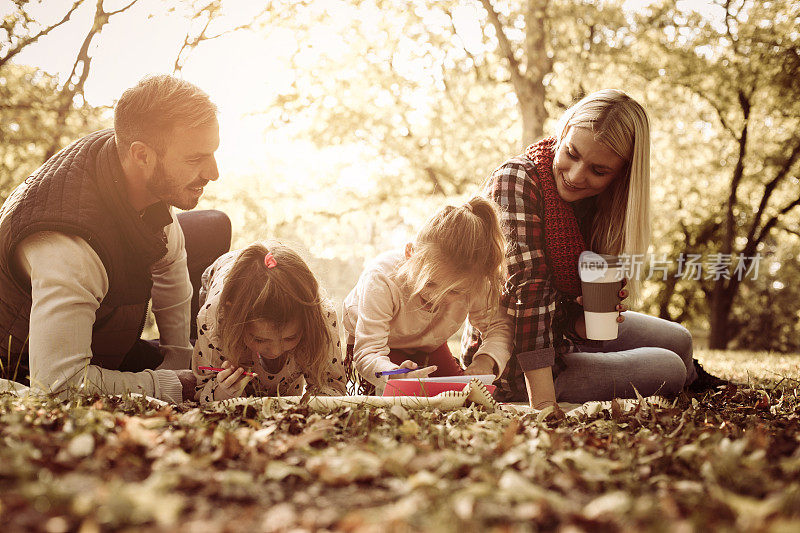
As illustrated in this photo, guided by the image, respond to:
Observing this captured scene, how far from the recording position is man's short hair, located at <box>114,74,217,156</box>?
276cm

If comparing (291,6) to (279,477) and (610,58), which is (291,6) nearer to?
(610,58)

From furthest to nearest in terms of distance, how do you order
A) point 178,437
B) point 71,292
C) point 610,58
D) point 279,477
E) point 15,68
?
point 610,58, point 15,68, point 71,292, point 178,437, point 279,477

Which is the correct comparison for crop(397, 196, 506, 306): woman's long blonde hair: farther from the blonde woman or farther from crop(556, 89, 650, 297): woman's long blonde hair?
crop(556, 89, 650, 297): woman's long blonde hair

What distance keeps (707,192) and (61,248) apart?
44.5 feet

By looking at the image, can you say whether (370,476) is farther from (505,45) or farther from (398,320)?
(505,45)

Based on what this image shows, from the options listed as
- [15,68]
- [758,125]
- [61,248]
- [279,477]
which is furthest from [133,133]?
[758,125]

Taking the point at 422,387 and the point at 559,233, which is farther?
the point at 559,233

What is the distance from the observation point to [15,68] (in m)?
6.93

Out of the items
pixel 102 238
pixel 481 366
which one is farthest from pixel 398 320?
pixel 102 238

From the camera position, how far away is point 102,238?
266 centimetres

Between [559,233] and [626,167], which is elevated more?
[626,167]

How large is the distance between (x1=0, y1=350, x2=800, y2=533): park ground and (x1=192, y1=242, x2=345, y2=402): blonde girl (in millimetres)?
680

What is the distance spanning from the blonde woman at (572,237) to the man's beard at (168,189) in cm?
143

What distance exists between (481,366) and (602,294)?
0.64m
